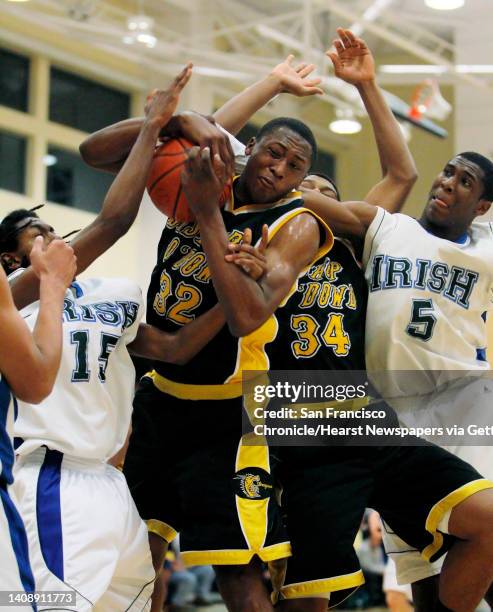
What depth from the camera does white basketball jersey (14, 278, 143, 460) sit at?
3.75 metres

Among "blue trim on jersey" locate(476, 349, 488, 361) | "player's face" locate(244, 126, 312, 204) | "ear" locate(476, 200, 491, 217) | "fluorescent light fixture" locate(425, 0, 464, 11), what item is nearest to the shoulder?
"player's face" locate(244, 126, 312, 204)

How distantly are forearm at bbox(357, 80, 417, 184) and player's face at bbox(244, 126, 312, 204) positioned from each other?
2.69ft

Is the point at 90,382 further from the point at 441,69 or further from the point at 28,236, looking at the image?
the point at 441,69

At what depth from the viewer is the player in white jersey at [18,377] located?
10.0 feet

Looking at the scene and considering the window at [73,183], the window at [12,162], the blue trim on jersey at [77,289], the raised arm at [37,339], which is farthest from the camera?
the window at [73,183]

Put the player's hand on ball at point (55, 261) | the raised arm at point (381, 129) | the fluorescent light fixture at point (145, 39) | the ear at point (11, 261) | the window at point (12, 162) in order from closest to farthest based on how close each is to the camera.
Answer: the player's hand on ball at point (55, 261), the ear at point (11, 261), the raised arm at point (381, 129), the fluorescent light fixture at point (145, 39), the window at point (12, 162)

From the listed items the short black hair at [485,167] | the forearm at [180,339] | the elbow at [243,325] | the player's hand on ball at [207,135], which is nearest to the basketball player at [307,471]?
the forearm at [180,339]

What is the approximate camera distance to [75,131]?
1452 cm

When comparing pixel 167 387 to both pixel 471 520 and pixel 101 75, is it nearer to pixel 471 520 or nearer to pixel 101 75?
pixel 471 520

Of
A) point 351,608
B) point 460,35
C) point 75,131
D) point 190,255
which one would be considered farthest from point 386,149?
point 460,35

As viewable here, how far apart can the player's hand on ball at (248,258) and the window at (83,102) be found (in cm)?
1128

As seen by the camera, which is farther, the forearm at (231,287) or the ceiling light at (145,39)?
the ceiling light at (145,39)

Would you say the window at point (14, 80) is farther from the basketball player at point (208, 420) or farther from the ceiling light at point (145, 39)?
the basketball player at point (208, 420)

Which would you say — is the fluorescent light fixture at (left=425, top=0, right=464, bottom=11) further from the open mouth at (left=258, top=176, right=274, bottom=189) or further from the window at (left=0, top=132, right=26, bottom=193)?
the open mouth at (left=258, top=176, right=274, bottom=189)
